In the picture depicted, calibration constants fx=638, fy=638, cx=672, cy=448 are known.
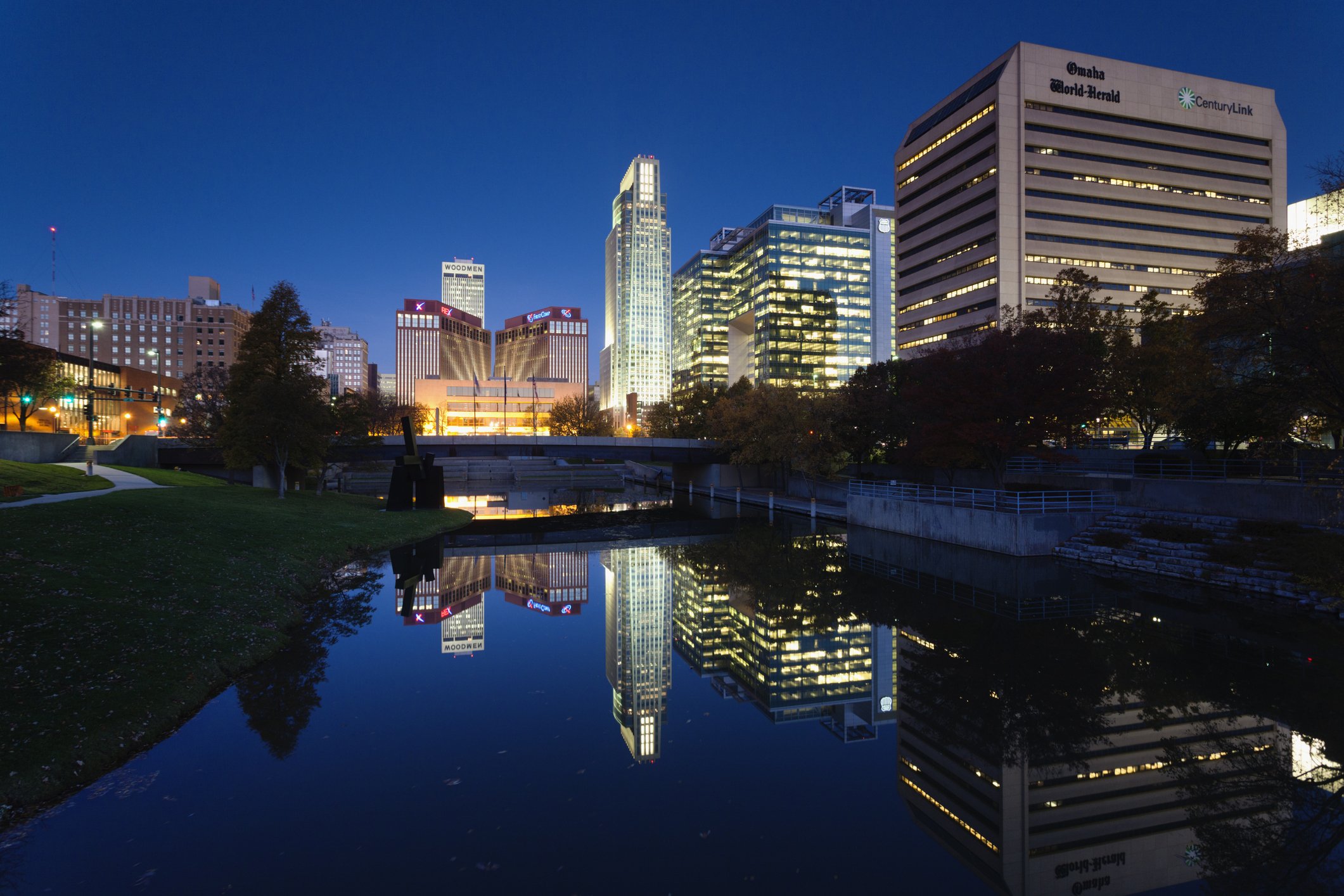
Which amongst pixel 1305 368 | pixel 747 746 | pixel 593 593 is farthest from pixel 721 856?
pixel 1305 368

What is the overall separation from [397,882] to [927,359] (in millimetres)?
38219

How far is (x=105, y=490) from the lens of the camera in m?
30.8

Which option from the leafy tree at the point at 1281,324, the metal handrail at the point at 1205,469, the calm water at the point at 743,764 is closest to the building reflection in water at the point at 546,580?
the calm water at the point at 743,764

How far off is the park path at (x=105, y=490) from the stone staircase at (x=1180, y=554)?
133ft

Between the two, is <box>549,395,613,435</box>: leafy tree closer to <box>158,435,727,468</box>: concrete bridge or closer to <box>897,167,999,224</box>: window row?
<box>158,435,727,468</box>: concrete bridge

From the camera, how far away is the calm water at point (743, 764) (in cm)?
739

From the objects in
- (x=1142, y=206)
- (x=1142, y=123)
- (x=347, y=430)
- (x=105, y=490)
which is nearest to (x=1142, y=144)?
(x=1142, y=123)

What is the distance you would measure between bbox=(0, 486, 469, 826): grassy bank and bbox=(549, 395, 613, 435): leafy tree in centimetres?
9326

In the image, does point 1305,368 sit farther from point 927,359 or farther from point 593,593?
point 593,593

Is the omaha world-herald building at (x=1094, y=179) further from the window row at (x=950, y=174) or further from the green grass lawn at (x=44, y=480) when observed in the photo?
the green grass lawn at (x=44, y=480)

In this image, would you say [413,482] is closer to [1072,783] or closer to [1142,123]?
[1072,783]

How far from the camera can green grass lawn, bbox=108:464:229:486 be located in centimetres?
4069

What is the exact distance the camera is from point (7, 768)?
821 cm

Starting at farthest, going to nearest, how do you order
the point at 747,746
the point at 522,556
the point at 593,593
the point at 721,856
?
the point at 522,556
the point at 593,593
the point at 747,746
the point at 721,856
